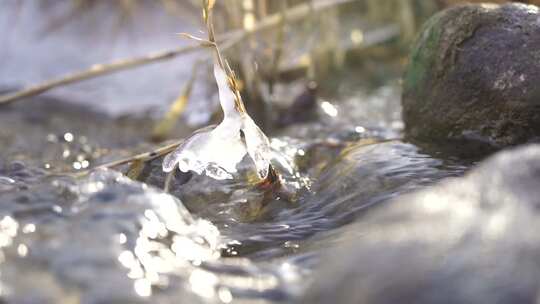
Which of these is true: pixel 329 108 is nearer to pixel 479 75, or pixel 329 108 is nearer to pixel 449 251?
pixel 479 75

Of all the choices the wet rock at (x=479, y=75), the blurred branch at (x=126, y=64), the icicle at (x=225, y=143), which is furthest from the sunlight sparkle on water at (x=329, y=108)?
the icicle at (x=225, y=143)

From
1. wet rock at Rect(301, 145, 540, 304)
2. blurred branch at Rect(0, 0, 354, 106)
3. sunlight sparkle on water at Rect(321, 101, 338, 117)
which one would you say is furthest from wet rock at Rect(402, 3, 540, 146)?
sunlight sparkle on water at Rect(321, 101, 338, 117)

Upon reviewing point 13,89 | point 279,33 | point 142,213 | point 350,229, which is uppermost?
point 13,89

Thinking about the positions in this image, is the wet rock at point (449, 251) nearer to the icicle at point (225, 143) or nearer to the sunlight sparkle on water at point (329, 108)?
the icicle at point (225, 143)

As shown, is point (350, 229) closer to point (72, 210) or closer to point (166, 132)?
point (72, 210)

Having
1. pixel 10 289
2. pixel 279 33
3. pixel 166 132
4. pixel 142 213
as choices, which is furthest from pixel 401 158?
pixel 166 132

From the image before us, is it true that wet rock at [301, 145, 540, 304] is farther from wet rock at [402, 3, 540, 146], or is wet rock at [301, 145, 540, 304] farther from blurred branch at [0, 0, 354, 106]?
blurred branch at [0, 0, 354, 106]
